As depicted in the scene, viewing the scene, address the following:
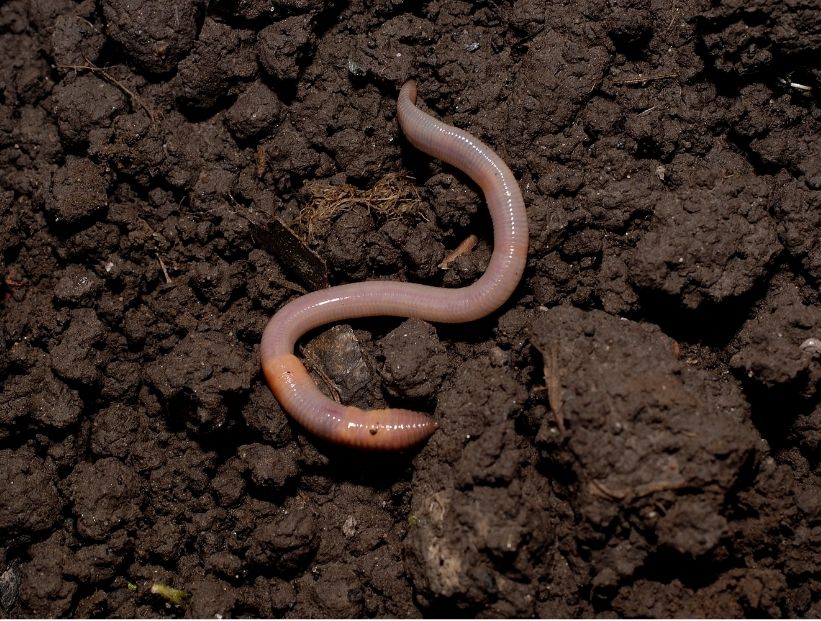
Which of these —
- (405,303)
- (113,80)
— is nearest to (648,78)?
(405,303)

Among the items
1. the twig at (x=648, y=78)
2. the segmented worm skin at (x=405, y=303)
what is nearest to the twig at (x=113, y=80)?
the segmented worm skin at (x=405, y=303)

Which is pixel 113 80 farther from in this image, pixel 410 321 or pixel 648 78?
pixel 648 78

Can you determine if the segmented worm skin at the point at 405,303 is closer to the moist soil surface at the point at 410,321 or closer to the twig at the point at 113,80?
the moist soil surface at the point at 410,321

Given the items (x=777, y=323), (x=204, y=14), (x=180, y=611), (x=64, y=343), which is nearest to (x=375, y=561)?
(x=180, y=611)

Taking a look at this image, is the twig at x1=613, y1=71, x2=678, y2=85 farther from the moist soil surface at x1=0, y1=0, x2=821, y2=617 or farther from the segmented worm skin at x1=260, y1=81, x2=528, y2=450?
the segmented worm skin at x1=260, y1=81, x2=528, y2=450

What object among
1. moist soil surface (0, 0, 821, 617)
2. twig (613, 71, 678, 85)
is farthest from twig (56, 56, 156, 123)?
twig (613, 71, 678, 85)

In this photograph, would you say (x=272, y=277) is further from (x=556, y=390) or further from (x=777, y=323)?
(x=777, y=323)
